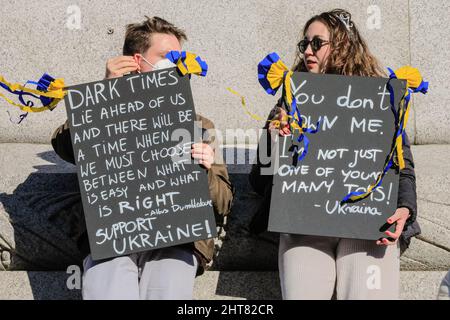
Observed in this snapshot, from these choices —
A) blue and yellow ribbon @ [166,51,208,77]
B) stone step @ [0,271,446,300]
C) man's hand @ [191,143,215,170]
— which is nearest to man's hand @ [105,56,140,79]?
blue and yellow ribbon @ [166,51,208,77]

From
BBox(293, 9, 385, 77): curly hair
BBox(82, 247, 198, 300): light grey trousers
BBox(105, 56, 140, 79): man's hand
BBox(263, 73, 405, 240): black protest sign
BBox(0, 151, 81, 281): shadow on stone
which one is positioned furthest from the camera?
BBox(0, 151, 81, 281): shadow on stone

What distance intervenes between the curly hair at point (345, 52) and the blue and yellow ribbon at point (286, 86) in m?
0.32

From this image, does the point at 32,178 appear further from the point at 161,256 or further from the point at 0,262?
the point at 161,256

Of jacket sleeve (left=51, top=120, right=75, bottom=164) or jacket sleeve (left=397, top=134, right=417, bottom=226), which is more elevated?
jacket sleeve (left=51, top=120, right=75, bottom=164)

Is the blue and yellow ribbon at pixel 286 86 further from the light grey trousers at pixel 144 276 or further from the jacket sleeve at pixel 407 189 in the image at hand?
the light grey trousers at pixel 144 276

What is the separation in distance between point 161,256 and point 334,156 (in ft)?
2.66

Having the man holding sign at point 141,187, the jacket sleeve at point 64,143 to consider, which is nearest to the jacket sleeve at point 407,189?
the man holding sign at point 141,187

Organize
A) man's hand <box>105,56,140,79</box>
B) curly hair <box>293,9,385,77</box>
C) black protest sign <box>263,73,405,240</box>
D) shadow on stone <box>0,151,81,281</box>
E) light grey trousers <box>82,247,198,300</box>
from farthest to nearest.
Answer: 1. shadow on stone <box>0,151,81,281</box>
2. curly hair <box>293,9,385,77</box>
3. man's hand <box>105,56,140,79</box>
4. black protest sign <box>263,73,405,240</box>
5. light grey trousers <box>82,247,198,300</box>

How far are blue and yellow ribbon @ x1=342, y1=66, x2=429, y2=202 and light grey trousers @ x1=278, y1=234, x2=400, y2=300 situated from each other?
8.1 inches

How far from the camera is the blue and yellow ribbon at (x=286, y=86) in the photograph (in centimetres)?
364

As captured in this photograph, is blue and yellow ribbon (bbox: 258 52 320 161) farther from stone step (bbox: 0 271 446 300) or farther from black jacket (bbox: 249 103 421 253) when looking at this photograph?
stone step (bbox: 0 271 446 300)

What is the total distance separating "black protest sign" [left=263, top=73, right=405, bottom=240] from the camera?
11.8 ft
